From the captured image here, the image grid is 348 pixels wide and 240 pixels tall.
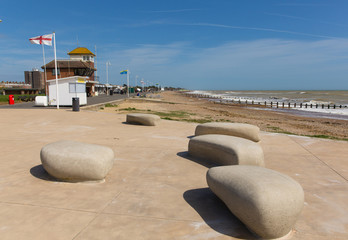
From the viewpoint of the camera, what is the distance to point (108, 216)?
362 cm

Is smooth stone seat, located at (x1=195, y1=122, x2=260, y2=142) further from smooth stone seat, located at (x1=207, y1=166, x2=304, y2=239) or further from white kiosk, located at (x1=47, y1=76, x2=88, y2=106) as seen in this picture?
white kiosk, located at (x1=47, y1=76, x2=88, y2=106)

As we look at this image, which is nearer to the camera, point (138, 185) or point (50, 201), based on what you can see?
point (50, 201)

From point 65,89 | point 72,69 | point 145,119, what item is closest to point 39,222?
point 145,119

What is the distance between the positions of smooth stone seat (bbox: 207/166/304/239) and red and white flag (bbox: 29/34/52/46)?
20.9 meters

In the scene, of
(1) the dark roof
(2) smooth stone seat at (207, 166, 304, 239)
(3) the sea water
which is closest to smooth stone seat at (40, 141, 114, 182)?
(2) smooth stone seat at (207, 166, 304, 239)

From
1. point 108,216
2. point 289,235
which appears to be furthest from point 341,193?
point 108,216

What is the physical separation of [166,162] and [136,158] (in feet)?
2.72

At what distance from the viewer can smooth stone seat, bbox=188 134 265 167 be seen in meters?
5.45

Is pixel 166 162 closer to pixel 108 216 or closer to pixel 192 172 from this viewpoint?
pixel 192 172

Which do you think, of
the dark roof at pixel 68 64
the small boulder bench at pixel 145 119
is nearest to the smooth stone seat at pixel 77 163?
the small boulder bench at pixel 145 119

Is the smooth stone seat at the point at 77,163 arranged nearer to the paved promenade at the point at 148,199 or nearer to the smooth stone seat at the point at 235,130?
the paved promenade at the point at 148,199

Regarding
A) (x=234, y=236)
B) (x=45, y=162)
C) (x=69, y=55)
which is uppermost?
(x=69, y=55)

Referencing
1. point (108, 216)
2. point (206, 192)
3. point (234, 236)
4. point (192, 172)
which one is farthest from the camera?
point (192, 172)

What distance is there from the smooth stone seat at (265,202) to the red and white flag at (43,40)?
20856 millimetres
